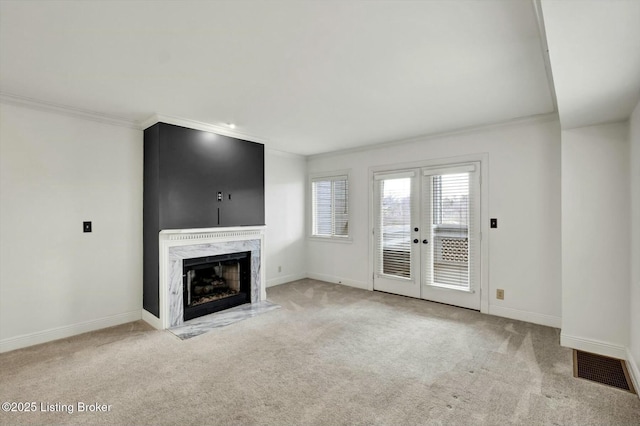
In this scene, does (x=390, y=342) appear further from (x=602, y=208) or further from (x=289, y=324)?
(x=602, y=208)

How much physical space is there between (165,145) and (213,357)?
245cm

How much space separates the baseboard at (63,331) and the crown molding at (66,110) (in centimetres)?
233

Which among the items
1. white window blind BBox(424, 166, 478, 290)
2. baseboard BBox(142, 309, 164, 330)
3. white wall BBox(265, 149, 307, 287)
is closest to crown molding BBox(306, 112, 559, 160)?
white window blind BBox(424, 166, 478, 290)

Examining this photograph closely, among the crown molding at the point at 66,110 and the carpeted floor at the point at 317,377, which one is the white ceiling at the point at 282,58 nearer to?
the crown molding at the point at 66,110

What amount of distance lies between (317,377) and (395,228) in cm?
299

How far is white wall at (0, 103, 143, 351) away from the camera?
309 centimetres

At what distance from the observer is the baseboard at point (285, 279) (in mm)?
5594

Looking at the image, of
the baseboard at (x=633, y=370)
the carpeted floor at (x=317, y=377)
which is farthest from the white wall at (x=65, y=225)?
the baseboard at (x=633, y=370)

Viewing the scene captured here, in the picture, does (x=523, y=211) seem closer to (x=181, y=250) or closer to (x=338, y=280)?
(x=338, y=280)

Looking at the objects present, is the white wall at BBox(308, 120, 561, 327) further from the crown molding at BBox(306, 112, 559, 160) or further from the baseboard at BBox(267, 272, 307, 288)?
the baseboard at BBox(267, 272, 307, 288)

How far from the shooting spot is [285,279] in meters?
5.83

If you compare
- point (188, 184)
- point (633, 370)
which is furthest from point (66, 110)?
point (633, 370)

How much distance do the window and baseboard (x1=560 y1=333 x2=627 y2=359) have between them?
11.0ft

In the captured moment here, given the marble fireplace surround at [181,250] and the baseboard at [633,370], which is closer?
the baseboard at [633,370]
